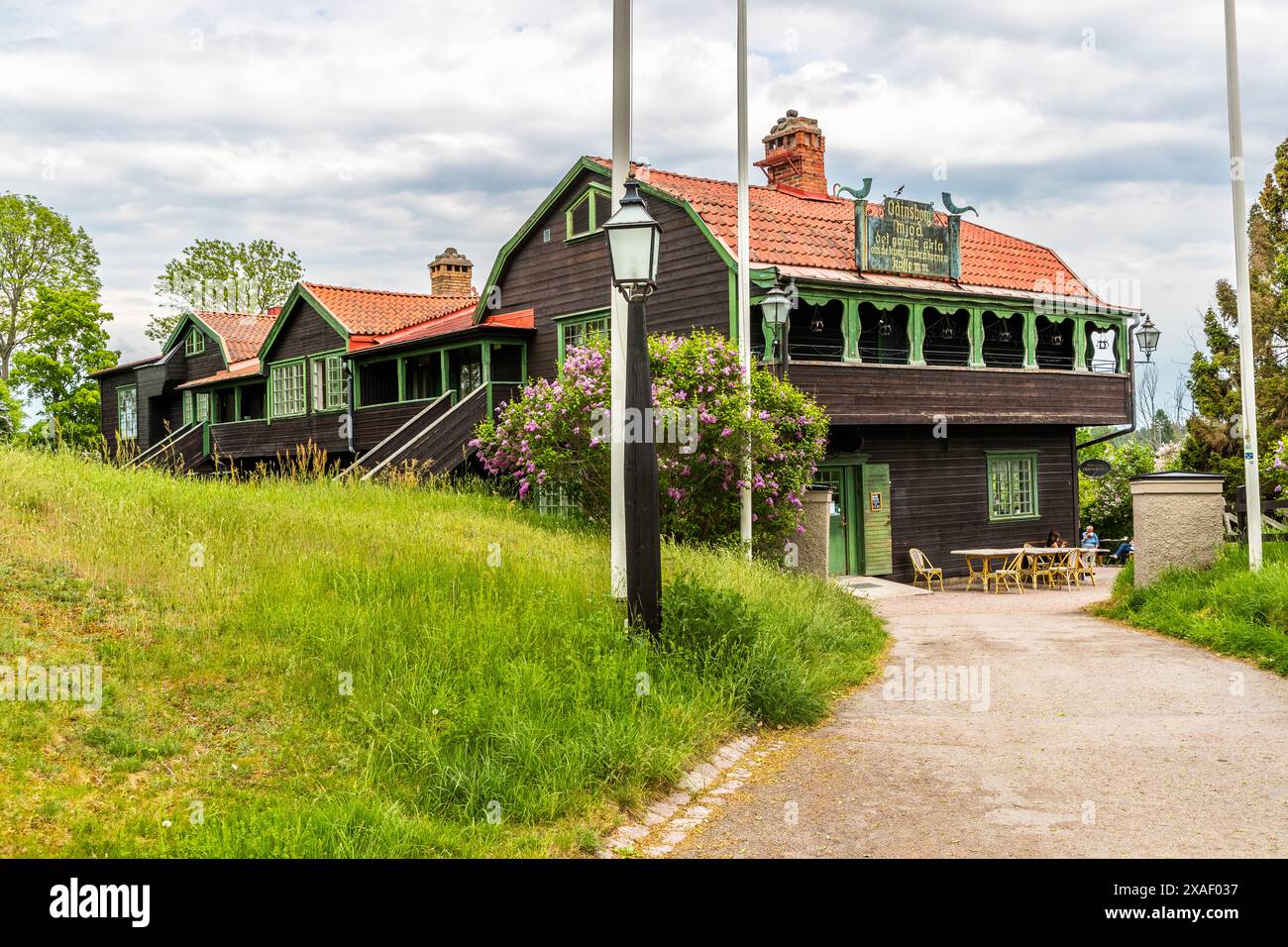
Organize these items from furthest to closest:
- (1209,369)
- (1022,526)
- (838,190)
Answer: (1209,369)
(1022,526)
(838,190)

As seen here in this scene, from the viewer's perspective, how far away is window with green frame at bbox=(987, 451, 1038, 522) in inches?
994

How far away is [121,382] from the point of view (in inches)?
1647

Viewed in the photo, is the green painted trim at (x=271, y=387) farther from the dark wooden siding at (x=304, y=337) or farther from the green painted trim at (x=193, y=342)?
the green painted trim at (x=193, y=342)

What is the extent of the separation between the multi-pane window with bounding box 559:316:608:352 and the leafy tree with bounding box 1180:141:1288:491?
16.4m

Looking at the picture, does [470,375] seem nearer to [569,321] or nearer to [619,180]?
[569,321]

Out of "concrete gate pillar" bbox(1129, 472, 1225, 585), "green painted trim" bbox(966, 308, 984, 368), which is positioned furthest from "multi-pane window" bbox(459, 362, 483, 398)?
"concrete gate pillar" bbox(1129, 472, 1225, 585)

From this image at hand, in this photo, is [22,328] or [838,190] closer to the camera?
[838,190]

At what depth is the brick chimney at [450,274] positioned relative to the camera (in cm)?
3678

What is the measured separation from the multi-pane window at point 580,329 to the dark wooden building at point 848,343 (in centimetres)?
5

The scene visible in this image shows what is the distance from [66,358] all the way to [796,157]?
104 ft

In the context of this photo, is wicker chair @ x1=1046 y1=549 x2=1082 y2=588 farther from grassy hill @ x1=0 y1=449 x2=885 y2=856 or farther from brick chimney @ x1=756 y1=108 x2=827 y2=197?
grassy hill @ x1=0 y1=449 x2=885 y2=856
